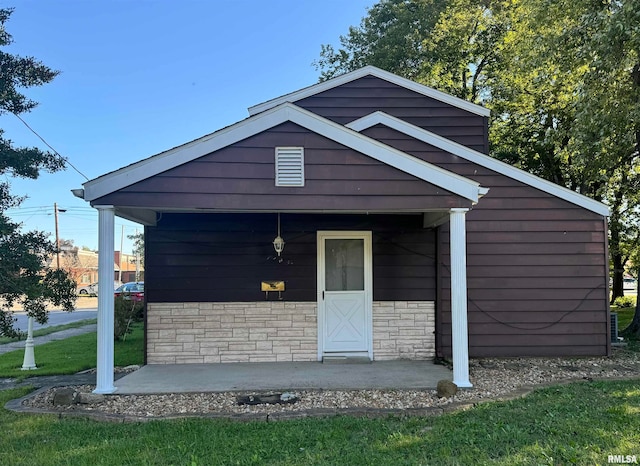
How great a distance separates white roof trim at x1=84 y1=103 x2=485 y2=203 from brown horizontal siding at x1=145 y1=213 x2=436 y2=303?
200cm

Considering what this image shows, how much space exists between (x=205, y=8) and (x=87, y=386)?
955 cm

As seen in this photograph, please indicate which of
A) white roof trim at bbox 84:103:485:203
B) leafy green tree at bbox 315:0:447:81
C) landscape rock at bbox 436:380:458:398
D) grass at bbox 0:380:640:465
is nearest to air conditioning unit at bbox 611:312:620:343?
grass at bbox 0:380:640:465

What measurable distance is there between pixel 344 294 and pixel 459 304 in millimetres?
2236

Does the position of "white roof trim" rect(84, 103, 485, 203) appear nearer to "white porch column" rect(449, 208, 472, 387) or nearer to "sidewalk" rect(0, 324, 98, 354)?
"white porch column" rect(449, 208, 472, 387)

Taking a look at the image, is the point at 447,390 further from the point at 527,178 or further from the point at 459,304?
the point at 527,178

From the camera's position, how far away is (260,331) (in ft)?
23.3

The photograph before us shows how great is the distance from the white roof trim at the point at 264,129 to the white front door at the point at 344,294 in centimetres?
216

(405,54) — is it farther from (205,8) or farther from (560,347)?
(560,347)

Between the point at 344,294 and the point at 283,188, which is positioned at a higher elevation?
the point at 283,188

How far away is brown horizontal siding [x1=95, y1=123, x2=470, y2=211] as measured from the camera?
5.12 meters

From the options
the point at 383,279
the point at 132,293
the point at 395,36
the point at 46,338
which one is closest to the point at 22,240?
the point at 383,279

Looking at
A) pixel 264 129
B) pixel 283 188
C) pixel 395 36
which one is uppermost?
pixel 395 36

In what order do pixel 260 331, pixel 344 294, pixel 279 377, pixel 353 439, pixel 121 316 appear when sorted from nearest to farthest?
pixel 353 439
pixel 279 377
pixel 260 331
pixel 344 294
pixel 121 316

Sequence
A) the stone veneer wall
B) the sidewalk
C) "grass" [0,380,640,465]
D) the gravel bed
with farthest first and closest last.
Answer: the sidewalk
the stone veneer wall
the gravel bed
"grass" [0,380,640,465]
